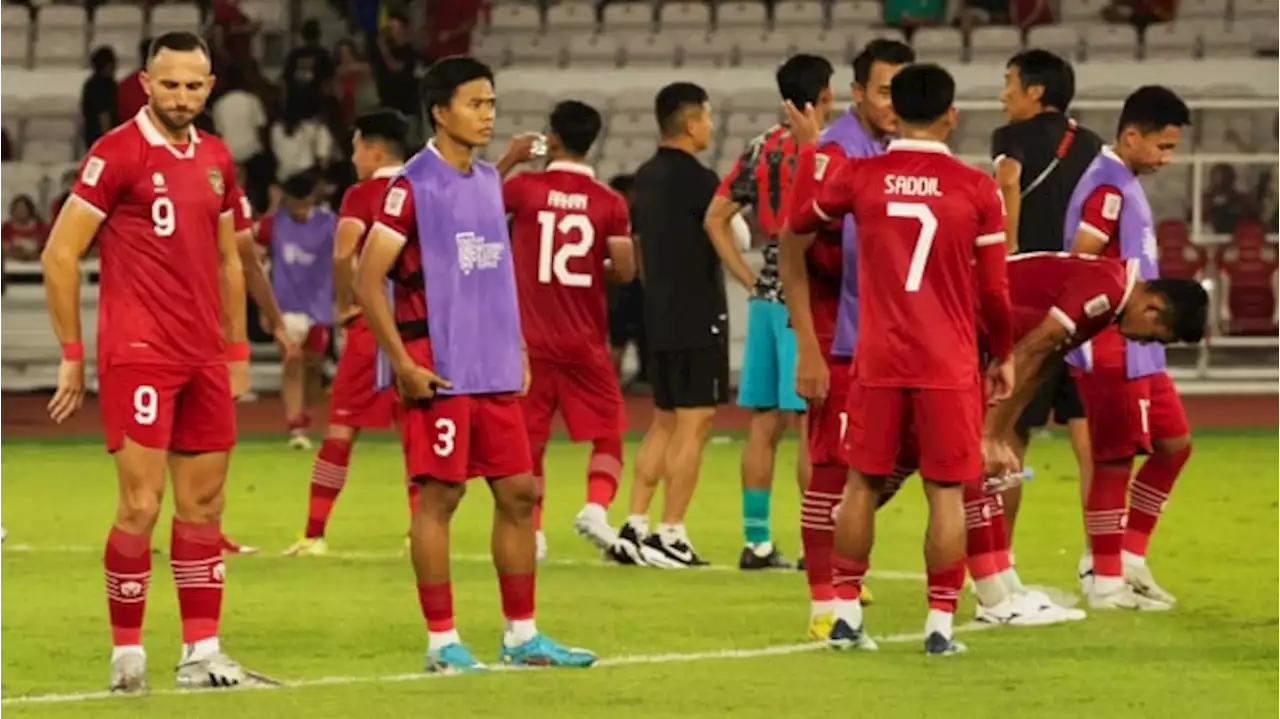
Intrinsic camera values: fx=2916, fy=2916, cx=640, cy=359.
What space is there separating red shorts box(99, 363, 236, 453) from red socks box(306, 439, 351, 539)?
15.1 feet

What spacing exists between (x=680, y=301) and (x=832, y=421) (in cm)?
367

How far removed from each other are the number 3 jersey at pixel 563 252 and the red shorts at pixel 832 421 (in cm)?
304

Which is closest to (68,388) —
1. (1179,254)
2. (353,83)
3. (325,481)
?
(325,481)

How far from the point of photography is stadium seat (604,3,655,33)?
30.3m

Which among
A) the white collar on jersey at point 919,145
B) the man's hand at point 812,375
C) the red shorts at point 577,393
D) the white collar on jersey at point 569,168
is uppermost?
the white collar on jersey at point 919,145

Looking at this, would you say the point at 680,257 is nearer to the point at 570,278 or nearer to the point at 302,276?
the point at 570,278

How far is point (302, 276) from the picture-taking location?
2097cm

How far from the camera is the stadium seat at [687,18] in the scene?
3011 cm

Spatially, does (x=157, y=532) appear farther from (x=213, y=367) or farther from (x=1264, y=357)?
(x=1264, y=357)

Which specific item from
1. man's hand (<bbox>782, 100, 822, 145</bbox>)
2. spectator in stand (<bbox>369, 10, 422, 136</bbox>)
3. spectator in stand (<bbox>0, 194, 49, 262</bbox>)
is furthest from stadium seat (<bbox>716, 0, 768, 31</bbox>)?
man's hand (<bbox>782, 100, 822, 145</bbox>)

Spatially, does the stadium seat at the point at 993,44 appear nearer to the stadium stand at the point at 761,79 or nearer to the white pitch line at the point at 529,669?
A: the stadium stand at the point at 761,79

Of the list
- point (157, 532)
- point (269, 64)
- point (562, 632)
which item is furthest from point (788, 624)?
point (269, 64)

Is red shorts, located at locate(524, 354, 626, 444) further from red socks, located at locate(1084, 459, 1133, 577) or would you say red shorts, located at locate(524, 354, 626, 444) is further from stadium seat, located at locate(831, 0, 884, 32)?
stadium seat, located at locate(831, 0, 884, 32)

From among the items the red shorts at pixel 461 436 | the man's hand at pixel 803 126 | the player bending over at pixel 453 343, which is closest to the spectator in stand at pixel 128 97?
the man's hand at pixel 803 126
